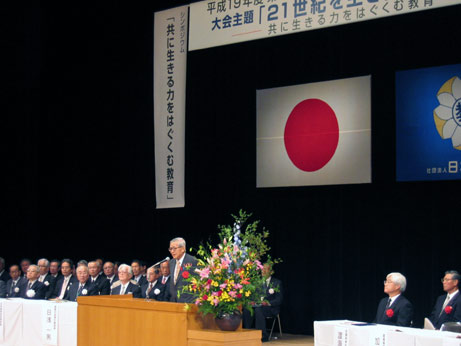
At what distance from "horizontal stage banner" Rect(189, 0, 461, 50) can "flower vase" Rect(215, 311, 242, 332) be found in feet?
9.39

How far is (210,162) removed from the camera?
10.6 meters

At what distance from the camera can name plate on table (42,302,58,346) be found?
6367 millimetres

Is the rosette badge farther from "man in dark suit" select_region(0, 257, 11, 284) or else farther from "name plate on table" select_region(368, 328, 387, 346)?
"man in dark suit" select_region(0, 257, 11, 284)

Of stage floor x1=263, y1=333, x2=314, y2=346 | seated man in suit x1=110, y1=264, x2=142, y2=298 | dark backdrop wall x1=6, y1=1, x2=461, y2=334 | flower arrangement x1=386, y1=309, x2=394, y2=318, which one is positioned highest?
dark backdrop wall x1=6, y1=1, x2=461, y2=334

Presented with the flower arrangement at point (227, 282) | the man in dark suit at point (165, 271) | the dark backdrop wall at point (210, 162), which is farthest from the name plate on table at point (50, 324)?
the dark backdrop wall at point (210, 162)

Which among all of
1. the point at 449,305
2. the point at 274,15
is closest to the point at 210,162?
the point at 274,15

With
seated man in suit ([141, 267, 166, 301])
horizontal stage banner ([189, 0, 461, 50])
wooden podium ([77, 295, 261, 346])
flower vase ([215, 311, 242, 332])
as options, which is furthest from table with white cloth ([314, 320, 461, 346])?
seated man in suit ([141, 267, 166, 301])

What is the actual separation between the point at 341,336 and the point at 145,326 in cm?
138

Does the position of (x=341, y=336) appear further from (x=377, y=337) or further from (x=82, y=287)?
(x=82, y=287)

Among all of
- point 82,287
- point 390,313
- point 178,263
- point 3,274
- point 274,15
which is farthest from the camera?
point 3,274

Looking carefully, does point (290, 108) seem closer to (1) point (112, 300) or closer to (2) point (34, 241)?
(1) point (112, 300)

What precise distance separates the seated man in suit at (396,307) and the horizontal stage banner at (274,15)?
2.17 metres

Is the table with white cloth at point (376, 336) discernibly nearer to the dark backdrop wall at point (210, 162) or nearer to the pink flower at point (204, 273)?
the pink flower at point (204, 273)

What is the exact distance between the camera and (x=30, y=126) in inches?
495
